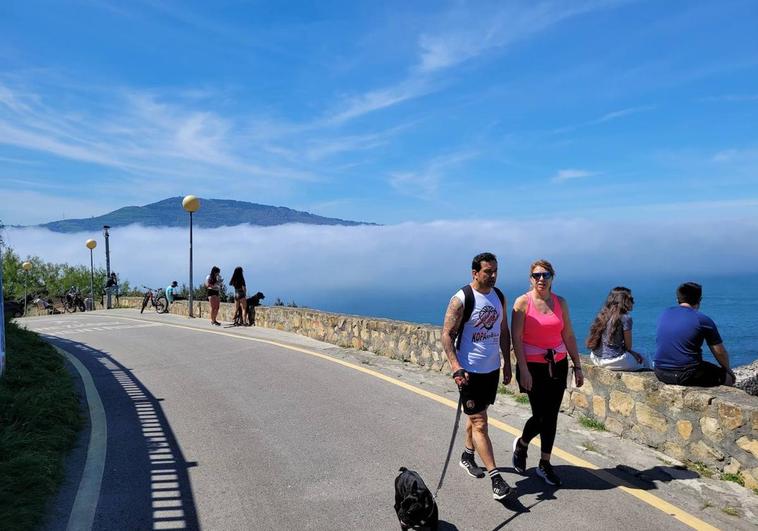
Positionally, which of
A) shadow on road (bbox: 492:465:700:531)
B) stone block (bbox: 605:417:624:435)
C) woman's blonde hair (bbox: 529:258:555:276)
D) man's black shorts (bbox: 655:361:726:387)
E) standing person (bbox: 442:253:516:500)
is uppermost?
woman's blonde hair (bbox: 529:258:555:276)

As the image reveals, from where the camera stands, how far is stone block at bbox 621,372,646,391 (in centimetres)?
556

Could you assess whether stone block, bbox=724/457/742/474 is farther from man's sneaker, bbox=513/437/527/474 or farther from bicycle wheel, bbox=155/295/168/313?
bicycle wheel, bbox=155/295/168/313

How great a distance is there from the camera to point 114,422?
6.69 meters

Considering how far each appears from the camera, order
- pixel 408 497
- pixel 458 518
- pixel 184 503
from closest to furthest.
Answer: pixel 408 497
pixel 458 518
pixel 184 503

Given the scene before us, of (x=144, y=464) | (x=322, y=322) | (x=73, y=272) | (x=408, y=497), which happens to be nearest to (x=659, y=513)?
(x=408, y=497)

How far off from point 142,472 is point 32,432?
4.30 feet

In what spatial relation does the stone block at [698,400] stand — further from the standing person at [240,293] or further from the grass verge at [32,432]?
the standing person at [240,293]

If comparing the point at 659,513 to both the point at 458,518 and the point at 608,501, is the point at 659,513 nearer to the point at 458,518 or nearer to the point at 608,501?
the point at 608,501

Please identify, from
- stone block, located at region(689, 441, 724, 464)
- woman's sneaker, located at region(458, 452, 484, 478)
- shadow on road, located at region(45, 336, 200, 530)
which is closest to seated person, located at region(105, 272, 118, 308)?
shadow on road, located at region(45, 336, 200, 530)

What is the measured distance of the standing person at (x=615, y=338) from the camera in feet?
20.1

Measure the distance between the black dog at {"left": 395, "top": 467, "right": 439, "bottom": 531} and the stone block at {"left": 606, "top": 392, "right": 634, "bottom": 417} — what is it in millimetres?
2844

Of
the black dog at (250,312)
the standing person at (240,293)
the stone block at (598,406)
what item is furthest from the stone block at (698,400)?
the black dog at (250,312)

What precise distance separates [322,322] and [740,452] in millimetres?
9436

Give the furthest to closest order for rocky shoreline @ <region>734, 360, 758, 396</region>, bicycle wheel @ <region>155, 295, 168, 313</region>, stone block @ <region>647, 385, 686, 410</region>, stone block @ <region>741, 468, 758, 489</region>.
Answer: bicycle wheel @ <region>155, 295, 168, 313</region> → rocky shoreline @ <region>734, 360, 758, 396</region> → stone block @ <region>647, 385, 686, 410</region> → stone block @ <region>741, 468, 758, 489</region>
